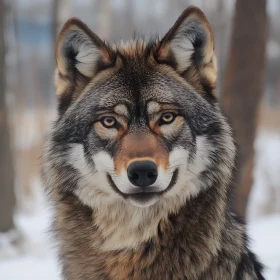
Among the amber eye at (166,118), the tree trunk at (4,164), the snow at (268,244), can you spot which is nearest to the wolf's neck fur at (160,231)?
the amber eye at (166,118)

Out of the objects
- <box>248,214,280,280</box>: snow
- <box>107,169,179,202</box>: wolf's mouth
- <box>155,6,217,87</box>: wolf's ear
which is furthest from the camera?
<box>248,214,280,280</box>: snow

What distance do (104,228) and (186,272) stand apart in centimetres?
59

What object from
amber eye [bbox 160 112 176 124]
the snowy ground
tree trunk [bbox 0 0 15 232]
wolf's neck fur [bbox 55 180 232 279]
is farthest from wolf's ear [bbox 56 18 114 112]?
tree trunk [bbox 0 0 15 232]

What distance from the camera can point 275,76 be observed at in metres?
27.6

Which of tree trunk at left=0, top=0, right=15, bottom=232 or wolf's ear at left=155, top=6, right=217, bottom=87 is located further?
tree trunk at left=0, top=0, right=15, bottom=232

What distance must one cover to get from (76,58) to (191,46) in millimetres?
771

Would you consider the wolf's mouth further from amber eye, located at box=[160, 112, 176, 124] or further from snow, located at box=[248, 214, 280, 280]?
snow, located at box=[248, 214, 280, 280]

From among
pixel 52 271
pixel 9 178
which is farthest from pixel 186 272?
pixel 9 178

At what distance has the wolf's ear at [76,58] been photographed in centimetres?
327

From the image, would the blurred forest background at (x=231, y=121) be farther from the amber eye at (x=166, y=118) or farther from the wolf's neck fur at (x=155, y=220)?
the amber eye at (x=166, y=118)

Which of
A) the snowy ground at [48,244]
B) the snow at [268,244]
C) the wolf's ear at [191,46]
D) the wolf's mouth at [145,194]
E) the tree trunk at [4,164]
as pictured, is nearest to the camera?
the wolf's mouth at [145,194]

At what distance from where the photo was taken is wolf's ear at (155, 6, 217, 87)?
3217mm

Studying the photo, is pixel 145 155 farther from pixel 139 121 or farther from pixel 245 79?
pixel 245 79

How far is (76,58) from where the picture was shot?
135 inches
